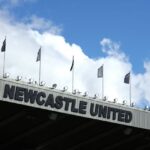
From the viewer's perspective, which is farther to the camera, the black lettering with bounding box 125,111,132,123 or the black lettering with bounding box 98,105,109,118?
the black lettering with bounding box 125,111,132,123

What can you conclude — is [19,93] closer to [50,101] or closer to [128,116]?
[50,101]

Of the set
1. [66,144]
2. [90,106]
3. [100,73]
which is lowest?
[66,144]

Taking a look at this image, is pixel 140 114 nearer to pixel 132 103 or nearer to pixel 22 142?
pixel 132 103

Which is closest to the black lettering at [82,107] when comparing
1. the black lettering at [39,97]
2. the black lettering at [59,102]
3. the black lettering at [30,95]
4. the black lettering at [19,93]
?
the black lettering at [59,102]

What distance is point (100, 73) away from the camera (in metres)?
58.2

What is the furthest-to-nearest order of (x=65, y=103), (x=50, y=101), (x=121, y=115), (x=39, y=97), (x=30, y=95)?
(x=121, y=115)
(x=65, y=103)
(x=50, y=101)
(x=39, y=97)
(x=30, y=95)

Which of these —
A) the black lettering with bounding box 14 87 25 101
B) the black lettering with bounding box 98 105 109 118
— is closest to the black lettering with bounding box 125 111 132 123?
the black lettering with bounding box 98 105 109 118

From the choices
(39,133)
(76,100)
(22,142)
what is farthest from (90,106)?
(22,142)

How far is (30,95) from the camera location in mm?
49906

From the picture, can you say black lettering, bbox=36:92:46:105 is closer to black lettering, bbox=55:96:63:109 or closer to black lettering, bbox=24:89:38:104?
black lettering, bbox=24:89:38:104

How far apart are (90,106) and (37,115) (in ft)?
18.8

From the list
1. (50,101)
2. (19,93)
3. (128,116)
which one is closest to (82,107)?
(50,101)

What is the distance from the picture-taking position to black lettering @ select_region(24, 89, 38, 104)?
49.8m

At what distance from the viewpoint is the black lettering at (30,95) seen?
163 ft
